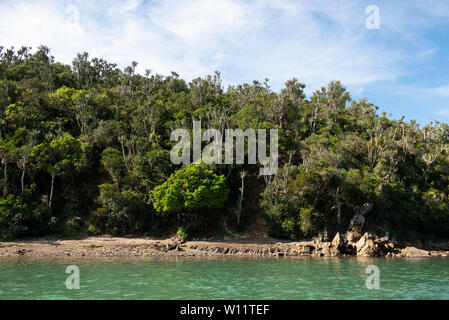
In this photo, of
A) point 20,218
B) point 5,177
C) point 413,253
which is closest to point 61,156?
point 5,177

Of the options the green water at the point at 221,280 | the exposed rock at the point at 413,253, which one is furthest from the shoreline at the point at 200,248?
the green water at the point at 221,280

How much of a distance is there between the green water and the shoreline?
5.85 meters

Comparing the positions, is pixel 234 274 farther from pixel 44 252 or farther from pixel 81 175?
pixel 81 175

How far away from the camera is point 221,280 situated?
23172 millimetres

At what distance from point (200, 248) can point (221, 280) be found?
689 inches

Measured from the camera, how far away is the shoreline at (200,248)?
37750 millimetres

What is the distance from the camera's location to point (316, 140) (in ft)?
171

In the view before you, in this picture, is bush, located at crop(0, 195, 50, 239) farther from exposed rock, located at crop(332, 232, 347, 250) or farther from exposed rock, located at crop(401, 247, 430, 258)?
exposed rock, located at crop(401, 247, 430, 258)

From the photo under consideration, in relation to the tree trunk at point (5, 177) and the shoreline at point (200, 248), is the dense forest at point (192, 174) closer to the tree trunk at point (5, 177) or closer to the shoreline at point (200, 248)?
the tree trunk at point (5, 177)

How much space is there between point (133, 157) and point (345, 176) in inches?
1044

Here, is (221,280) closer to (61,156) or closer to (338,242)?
(338,242)

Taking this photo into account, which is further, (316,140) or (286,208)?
(316,140)
